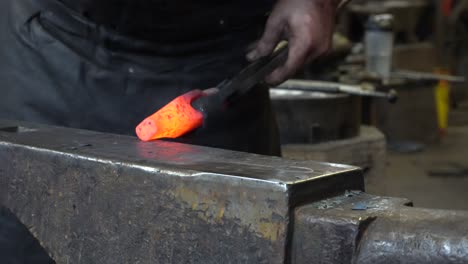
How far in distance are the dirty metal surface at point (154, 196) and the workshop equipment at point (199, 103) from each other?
4.6 inches

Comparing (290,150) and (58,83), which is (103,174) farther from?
(290,150)

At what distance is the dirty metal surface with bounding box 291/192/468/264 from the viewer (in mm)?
902

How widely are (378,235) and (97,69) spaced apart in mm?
846

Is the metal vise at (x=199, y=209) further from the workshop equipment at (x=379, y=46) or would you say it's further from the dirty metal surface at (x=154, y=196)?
the workshop equipment at (x=379, y=46)

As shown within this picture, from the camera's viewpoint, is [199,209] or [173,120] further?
[173,120]

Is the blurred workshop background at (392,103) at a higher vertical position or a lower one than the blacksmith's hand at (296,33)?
lower

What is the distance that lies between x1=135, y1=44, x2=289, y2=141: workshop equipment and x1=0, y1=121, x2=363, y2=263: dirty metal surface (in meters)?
0.12

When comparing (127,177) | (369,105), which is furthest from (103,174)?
(369,105)

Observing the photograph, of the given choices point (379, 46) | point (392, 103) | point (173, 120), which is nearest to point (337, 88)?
point (392, 103)

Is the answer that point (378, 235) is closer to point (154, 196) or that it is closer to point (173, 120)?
point (154, 196)

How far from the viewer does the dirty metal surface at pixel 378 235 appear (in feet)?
2.96

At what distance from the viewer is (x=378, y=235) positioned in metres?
0.93

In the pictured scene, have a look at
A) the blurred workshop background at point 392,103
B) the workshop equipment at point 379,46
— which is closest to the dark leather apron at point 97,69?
the blurred workshop background at point 392,103

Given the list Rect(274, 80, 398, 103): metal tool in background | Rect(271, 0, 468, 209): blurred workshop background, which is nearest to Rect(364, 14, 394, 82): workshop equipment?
Rect(271, 0, 468, 209): blurred workshop background
